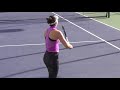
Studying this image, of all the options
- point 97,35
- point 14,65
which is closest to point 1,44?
point 14,65

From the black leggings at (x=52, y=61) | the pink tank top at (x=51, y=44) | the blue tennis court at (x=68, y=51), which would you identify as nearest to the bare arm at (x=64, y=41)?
the pink tank top at (x=51, y=44)

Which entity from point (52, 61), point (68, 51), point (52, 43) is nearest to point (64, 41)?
point (52, 43)

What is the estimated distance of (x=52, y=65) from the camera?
5.34 m

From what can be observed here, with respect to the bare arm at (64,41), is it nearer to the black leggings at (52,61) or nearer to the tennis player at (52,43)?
the tennis player at (52,43)

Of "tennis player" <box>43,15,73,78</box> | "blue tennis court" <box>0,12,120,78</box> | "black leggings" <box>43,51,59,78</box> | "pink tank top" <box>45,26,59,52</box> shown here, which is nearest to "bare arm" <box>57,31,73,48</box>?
"tennis player" <box>43,15,73,78</box>

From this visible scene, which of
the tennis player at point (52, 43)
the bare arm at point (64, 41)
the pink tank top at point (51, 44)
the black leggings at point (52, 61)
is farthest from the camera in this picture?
the black leggings at point (52, 61)

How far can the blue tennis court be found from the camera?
7.71 m

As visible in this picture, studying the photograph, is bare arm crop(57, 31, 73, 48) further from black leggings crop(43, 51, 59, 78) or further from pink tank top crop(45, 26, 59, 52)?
black leggings crop(43, 51, 59, 78)

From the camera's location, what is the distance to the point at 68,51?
32.9 ft

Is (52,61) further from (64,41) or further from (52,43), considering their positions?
(64,41)

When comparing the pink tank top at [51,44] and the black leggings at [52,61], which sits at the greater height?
the pink tank top at [51,44]

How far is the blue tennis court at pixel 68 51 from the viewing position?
7.71 meters
